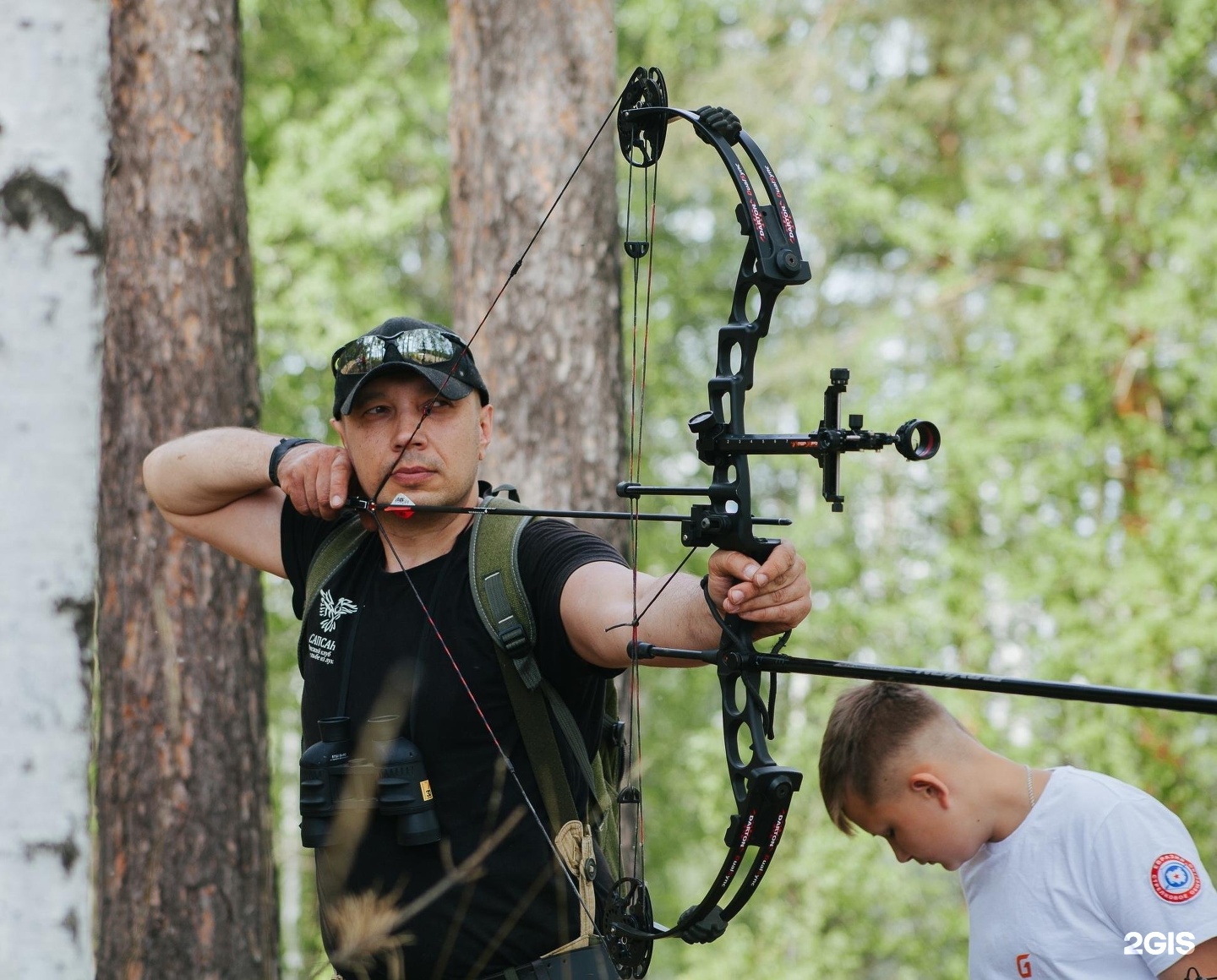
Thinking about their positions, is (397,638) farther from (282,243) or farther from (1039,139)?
(282,243)

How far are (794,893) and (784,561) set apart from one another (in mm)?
11913

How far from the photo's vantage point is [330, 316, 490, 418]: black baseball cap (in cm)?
249

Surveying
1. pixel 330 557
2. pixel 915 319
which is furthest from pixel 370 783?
pixel 915 319

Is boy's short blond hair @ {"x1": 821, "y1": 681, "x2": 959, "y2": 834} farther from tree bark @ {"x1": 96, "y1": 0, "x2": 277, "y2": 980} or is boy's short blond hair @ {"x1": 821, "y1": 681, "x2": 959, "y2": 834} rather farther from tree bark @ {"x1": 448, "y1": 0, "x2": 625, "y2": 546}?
tree bark @ {"x1": 96, "y1": 0, "x2": 277, "y2": 980}

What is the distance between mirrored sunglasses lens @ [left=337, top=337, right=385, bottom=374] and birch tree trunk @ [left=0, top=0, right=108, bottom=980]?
20.6 inches

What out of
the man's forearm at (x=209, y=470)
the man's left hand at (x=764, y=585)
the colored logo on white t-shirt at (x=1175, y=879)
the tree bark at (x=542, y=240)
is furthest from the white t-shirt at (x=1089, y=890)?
the tree bark at (x=542, y=240)

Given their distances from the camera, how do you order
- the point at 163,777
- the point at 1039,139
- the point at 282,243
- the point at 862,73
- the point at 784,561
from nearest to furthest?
the point at 784,561 < the point at 163,777 < the point at 1039,139 < the point at 282,243 < the point at 862,73

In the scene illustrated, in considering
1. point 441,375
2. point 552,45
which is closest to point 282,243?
point 552,45

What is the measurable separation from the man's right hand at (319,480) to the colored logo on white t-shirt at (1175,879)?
62.4 inches

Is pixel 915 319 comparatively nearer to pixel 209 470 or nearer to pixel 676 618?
pixel 209 470

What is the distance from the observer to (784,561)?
189 centimetres

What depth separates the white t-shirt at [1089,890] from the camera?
2.05m

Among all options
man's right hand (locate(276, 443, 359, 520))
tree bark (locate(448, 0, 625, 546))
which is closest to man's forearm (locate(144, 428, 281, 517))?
man's right hand (locate(276, 443, 359, 520))

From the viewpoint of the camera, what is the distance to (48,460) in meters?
2.03
